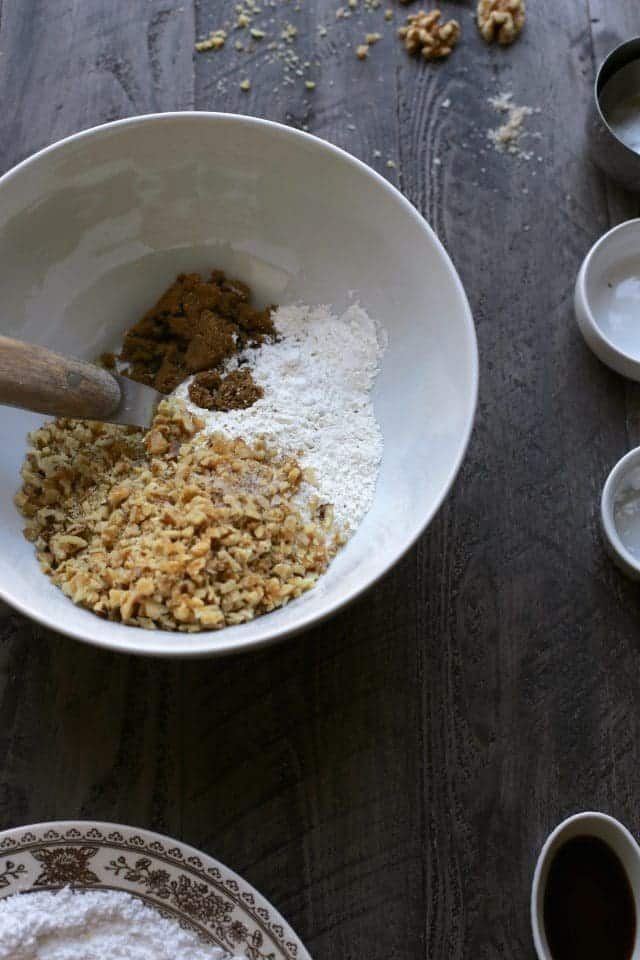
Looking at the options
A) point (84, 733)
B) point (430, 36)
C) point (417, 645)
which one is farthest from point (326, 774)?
point (430, 36)

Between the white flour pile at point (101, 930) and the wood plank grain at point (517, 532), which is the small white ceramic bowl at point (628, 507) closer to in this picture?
the wood plank grain at point (517, 532)

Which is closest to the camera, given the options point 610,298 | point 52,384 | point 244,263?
point 52,384

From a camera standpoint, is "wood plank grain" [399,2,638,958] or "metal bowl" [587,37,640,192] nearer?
"wood plank grain" [399,2,638,958]

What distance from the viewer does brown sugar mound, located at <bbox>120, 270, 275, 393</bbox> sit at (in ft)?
4.99

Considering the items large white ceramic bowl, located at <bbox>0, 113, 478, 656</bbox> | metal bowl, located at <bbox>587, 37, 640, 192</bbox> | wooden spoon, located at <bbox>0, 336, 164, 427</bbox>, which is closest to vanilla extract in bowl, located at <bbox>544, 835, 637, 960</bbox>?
large white ceramic bowl, located at <bbox>0, 113, 478, 656</bbox>

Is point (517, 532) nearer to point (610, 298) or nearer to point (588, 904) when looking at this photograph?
point (610, 298)

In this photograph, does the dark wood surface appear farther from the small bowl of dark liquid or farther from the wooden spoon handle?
the wooden spoon handle

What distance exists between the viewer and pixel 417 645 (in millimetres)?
1545

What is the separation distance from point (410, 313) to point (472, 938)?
991 mm

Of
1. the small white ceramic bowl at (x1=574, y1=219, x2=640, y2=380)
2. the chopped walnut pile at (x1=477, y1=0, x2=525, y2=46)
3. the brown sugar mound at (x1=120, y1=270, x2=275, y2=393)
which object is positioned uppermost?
the chopped walnut pile at (x1=477, y1=0, x2=525, y2=46)

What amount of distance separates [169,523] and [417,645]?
48 cm

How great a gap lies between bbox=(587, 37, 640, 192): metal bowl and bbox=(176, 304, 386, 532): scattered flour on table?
580 millimetres

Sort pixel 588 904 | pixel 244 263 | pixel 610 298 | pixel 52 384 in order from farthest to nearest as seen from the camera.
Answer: pixel 610 298 → pixel 244 263 → pixel 588 904 → pixel 52 384

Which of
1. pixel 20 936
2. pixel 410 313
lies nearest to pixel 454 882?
pixel 20 936
